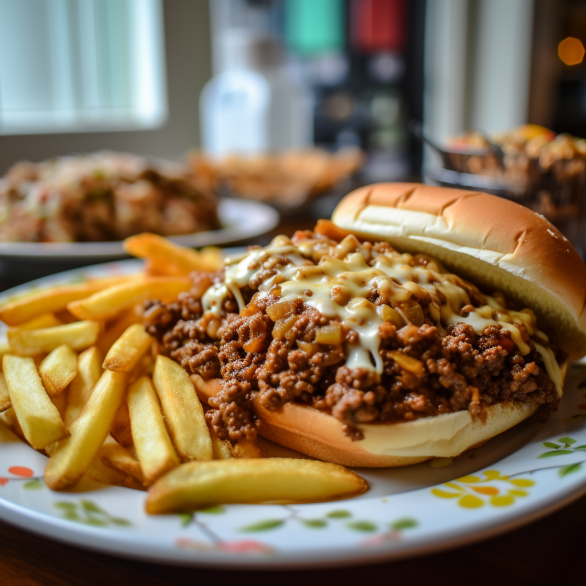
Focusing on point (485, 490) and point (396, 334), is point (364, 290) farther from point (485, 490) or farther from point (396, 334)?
point (485, 490)

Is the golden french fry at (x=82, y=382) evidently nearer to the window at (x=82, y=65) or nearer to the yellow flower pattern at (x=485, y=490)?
the yellow flower pattern at (x=485, y=490)

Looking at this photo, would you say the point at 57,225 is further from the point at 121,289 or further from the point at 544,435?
the point at 544,435

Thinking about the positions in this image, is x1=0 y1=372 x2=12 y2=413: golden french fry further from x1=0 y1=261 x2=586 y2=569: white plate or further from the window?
the window

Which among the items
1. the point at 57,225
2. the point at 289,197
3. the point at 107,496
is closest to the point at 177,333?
the point at 107,496

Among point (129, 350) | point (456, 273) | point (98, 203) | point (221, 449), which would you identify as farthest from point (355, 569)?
point (98, 203)

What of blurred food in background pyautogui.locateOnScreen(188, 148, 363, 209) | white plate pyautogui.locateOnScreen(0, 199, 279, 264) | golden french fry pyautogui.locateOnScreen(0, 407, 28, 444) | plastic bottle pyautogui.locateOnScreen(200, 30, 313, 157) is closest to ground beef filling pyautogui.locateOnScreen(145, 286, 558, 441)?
golden french fry pyautogui.locateOnScreen(0, 407, 28, 444)

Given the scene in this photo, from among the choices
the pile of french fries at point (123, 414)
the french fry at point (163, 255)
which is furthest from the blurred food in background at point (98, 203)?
the pile of french fries at point (123, 414)
